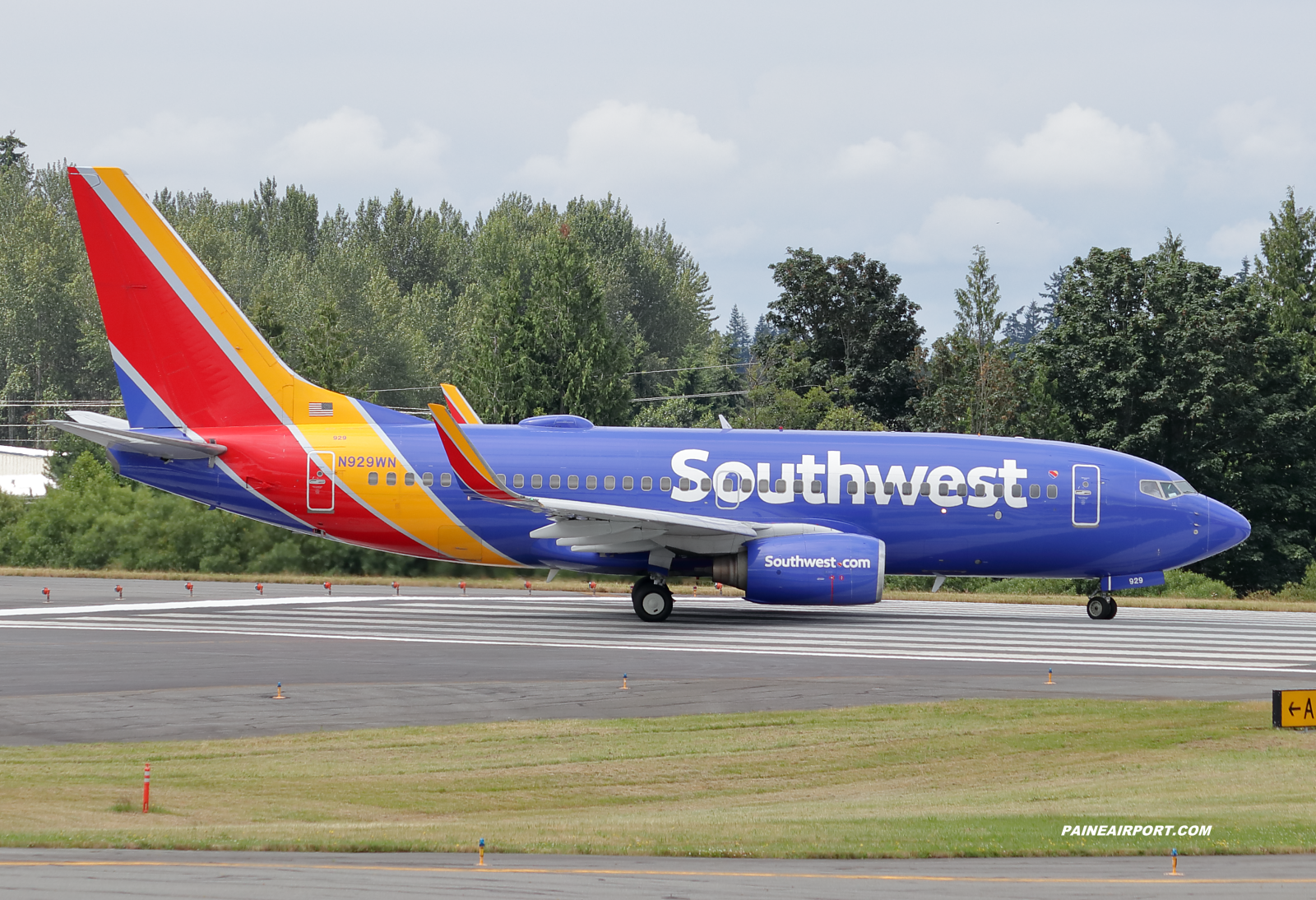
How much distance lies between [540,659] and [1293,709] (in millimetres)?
11823

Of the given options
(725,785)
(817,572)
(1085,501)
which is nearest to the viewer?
(725,785)

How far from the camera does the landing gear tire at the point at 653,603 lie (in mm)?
28844

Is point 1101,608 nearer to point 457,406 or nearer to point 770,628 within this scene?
point 770,628

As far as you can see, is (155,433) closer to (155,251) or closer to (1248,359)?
(155,251)

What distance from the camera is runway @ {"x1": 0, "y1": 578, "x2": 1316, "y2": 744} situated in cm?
1844

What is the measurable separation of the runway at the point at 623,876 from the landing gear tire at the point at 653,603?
17.8 meters

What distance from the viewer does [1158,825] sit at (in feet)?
39.7

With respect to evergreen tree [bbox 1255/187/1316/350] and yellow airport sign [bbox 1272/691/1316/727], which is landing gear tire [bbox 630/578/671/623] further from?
evergreen tree [bbox 1255/187/1316/350]

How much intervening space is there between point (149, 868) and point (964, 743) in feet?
33.1

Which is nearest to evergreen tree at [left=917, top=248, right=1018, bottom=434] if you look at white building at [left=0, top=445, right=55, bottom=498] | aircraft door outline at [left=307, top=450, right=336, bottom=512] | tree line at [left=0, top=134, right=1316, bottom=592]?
tree line at [left=0, top=134, right=1316, bottom=592]

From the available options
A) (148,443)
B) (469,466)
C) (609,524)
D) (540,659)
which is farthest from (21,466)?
(540,659)

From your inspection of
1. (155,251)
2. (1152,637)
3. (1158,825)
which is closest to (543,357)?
(155,251)

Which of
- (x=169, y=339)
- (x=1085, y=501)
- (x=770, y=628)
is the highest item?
(x=169, y=339)

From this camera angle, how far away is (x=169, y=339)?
30.8m
